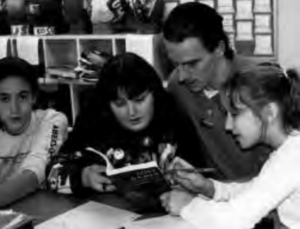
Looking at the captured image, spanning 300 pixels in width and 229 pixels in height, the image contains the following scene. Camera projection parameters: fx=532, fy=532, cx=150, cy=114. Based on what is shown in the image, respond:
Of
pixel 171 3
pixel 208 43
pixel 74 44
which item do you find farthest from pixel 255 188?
pixel 74 44

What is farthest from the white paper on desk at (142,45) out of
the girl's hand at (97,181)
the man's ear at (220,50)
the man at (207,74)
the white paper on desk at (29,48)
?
the girl's hand at (97,181)

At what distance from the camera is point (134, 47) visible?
2.79 m

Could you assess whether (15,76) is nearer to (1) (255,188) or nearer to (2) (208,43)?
(2) (208,43)

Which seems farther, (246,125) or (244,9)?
(244,9)

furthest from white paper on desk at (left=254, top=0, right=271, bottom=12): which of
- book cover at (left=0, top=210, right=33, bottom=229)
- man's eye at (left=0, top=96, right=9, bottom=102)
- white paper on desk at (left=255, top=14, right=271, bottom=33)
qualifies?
book cover at (left=0, top=210, right=33, bottom=229)

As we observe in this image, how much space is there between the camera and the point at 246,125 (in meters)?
1.45

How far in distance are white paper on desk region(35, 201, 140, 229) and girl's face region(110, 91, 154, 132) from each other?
0.33 meters

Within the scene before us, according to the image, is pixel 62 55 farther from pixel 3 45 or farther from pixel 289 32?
pixel 289 32

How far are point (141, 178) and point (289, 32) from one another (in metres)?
1.51

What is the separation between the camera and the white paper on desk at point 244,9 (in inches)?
108

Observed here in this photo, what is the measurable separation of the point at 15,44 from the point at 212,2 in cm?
121

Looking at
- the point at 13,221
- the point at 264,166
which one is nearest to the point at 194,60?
the point at 264,166

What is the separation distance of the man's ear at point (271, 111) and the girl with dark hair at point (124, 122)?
0.52m

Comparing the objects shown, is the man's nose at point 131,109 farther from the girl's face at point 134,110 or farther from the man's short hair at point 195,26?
the man's short hair at point 195,26
